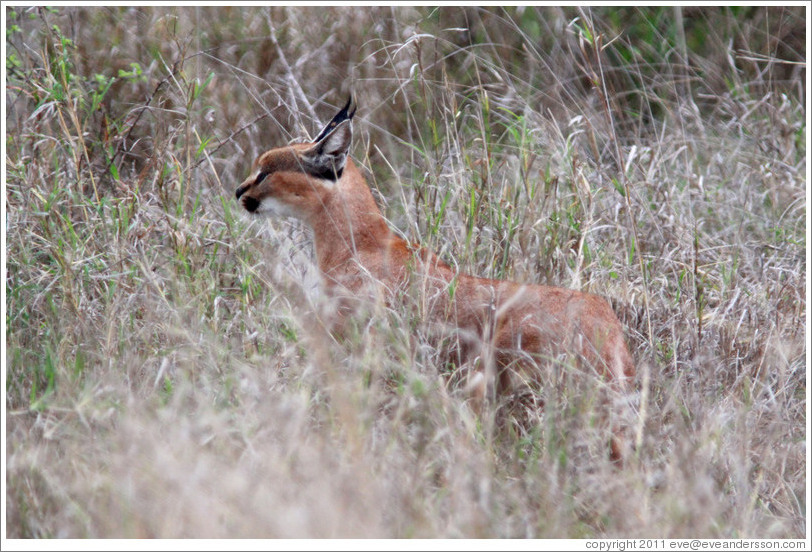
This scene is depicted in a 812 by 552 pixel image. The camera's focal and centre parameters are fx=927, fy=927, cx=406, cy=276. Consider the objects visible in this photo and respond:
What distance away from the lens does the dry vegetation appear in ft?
9.57

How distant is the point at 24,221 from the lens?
4461 mm

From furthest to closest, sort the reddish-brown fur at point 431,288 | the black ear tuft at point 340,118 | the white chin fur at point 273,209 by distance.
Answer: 1. the white chin fur at point 273,209
2. the black ear tuft at point 340,118
3. the reddish-brown fur at point 431,288

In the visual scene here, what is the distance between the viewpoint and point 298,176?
15.0 ft

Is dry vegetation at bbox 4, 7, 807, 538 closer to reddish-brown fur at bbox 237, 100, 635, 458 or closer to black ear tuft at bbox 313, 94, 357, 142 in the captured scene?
reddish-brown fur at bbox 237, 100, 635, 458

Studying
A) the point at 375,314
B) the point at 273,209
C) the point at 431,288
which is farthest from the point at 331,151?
the point at 375,314

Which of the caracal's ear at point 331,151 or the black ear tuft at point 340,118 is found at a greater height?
the black ear tuft at point 340,118

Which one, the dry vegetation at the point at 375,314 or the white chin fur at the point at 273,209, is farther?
the white chin fur at the point at 273,209

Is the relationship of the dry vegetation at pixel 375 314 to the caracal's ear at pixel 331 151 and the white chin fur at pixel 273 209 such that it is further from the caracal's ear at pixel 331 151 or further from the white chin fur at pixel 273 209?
the caracal's ear at pixel 331 151

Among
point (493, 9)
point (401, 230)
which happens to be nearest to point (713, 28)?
point (493, 9)

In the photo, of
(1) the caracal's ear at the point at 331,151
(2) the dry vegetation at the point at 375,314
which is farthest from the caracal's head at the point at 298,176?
(2) the dry vegetation at the point at 375,314

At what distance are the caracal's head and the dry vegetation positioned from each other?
0.19 meters

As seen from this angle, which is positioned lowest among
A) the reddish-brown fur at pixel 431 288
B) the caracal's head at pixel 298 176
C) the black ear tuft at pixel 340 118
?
the reddish-brown fur at pixel 431 288

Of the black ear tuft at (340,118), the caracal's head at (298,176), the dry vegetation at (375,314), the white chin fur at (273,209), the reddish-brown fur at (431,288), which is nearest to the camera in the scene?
the dry vegetation at (375,314)

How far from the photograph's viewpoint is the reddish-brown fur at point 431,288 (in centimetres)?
370
